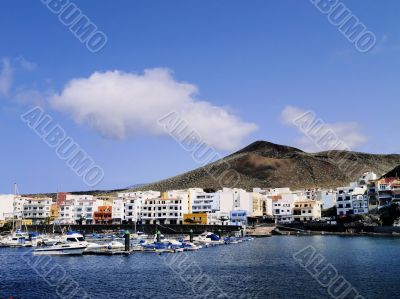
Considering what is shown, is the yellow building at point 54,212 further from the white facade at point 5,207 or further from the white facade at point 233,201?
the white facade at point 233,201

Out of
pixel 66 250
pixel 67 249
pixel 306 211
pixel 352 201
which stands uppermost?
pixel 352 201

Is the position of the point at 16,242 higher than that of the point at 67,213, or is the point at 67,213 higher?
the point at 67,213

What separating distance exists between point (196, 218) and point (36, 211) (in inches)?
1817

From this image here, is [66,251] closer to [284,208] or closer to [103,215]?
[103,215]

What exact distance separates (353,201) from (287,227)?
1800cm

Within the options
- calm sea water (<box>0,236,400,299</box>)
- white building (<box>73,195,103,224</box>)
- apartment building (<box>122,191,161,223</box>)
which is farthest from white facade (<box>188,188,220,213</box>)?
calm sea water (<box>0,236,400,299</box>)

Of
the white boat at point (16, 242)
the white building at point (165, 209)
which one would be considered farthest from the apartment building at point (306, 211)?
the white boat at point (16, 242)

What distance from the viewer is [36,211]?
129750mm

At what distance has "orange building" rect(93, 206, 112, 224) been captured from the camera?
124375 millimetres

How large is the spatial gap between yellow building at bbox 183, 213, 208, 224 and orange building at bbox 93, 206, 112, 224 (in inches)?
828

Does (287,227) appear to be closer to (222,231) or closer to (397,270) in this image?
(222,231)

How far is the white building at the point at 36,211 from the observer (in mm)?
129250

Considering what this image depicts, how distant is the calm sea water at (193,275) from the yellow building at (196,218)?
5432cm

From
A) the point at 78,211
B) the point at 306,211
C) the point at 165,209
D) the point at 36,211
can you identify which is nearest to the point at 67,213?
the point at 78,211
